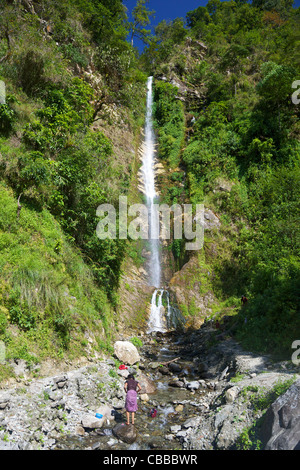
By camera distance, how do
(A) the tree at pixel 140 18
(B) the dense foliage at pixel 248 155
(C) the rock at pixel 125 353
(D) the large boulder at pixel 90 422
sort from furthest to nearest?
(A) the tree at pixel 140 18 → (B) the dense foliage at pixel 248 155 → (C) the rock at pixel 125 353 → (D) the large boulder at pixel 90 422

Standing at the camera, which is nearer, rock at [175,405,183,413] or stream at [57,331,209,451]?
stream at [57,331,209,451]

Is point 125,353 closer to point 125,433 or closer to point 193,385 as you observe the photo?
point 193,385

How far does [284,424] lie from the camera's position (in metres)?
4.61

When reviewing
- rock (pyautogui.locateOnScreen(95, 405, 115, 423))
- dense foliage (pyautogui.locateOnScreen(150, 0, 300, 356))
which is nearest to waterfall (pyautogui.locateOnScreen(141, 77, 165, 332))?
dense foliage (pyautogui.locateOnScreen(150, 0, 300, 356))

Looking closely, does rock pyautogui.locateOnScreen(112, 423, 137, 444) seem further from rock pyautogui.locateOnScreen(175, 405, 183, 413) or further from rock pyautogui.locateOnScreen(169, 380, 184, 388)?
rock pyautogui.locateOnScreen(169, 380, 184, 388)

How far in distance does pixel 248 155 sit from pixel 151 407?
22.1 metres

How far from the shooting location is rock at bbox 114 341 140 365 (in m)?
10.3

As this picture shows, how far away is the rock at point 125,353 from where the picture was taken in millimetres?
10273

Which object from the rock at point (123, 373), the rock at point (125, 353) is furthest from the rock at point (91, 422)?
the rock at point (125, 353)

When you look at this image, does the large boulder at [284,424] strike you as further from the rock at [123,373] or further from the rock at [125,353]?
the rock at [125,353]

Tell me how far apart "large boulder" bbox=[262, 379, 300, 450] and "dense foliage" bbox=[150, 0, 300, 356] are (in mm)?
4344

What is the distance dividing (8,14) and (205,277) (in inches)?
729

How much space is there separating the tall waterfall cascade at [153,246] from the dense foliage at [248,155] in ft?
4.82

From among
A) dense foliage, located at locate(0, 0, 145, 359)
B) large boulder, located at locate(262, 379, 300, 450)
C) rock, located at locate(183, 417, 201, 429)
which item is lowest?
rock, located at locate(183, 417, 201, 429)
